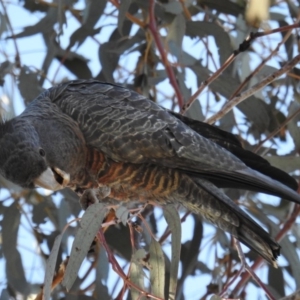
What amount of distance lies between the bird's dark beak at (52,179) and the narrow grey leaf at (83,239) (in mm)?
307

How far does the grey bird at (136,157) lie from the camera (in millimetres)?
2637

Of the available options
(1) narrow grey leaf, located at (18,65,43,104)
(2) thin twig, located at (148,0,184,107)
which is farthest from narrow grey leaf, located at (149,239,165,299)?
(1) narrow grey leaf, located at (18,65,43,104)

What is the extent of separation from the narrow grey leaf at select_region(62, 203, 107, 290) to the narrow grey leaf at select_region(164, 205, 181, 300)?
10.1 inches

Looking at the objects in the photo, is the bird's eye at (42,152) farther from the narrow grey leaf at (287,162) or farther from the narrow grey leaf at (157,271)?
the narrow grey leaf at (287,162)

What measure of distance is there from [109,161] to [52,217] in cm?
82

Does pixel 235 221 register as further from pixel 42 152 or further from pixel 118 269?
pixel 42 152

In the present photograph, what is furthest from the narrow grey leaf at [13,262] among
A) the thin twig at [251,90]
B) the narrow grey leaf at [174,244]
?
the thin twig at [251,90]

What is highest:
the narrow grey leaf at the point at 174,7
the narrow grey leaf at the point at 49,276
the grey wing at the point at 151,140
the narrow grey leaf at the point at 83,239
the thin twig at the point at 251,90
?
the narrow grey leaf at the point at 174,7

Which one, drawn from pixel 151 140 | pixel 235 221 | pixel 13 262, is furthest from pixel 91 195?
pixel 13 262

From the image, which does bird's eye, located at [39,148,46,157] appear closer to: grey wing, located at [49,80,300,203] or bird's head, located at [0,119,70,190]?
bird's head, located at [0,119,70,190]

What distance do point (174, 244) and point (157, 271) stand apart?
0.38 ft

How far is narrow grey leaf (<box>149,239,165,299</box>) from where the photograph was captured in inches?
96.5

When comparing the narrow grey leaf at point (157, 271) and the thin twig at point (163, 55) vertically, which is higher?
the thin twig at point (163, 55)

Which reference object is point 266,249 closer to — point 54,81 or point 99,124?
point 99,124
